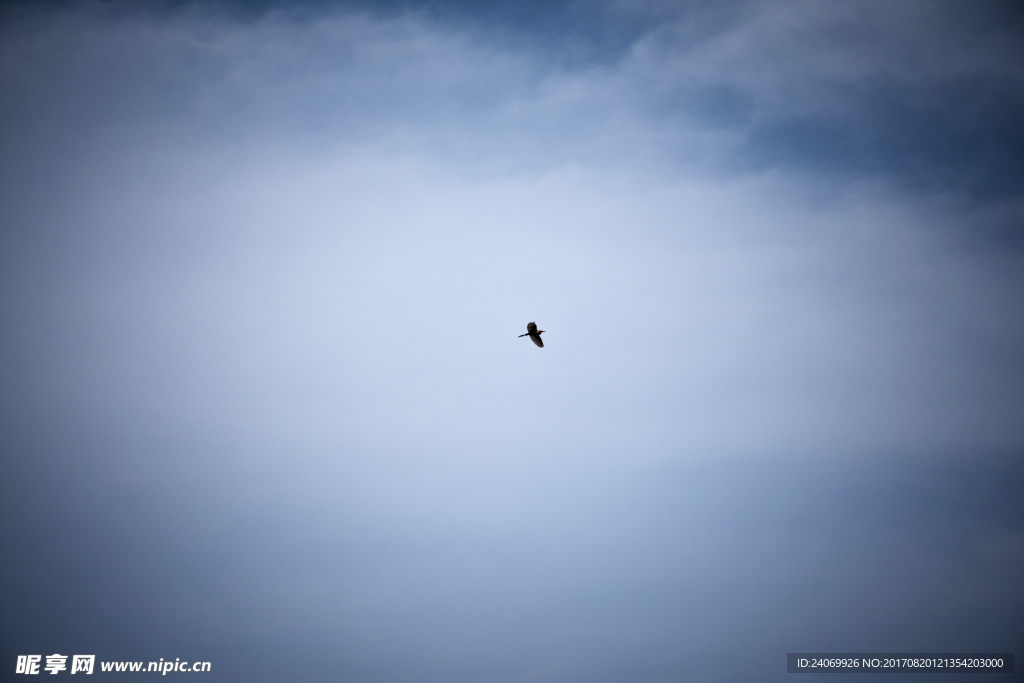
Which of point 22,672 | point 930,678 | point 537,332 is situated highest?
point 537,332

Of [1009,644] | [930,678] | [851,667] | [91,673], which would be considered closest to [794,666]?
[851,667]

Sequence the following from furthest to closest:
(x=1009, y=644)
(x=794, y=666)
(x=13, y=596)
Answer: (x=1009, y=644)
(x=13, y=596)
(x=794, y=666)

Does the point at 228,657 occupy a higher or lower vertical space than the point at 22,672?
lower

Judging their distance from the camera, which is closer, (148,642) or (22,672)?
(22,672)

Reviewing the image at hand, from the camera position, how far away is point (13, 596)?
7031cm

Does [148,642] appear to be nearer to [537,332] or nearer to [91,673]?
[91,673]

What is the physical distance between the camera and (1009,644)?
246 ft

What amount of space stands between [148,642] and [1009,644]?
103812mm

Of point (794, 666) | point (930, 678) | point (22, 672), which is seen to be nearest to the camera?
point (22, 672)

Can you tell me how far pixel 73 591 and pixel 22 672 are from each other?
1065 inches

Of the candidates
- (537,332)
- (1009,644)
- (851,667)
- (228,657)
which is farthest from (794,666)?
(228,657)

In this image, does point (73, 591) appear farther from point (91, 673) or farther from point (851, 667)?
point (851, 667)

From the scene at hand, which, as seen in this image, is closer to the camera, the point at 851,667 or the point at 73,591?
the point at 851,667

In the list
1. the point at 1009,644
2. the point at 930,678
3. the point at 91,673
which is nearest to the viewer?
the point at 91,673
